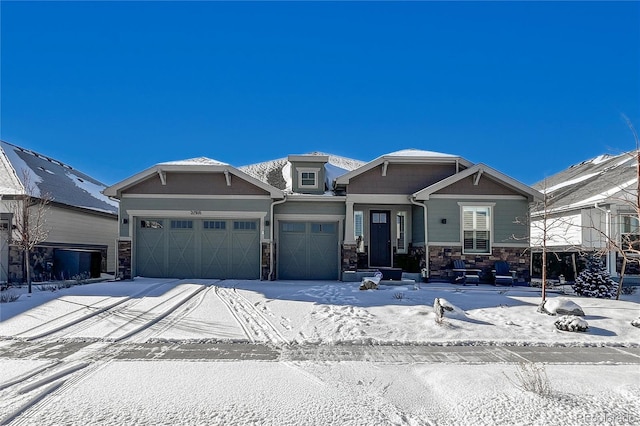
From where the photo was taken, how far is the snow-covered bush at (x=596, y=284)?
11.8 meters

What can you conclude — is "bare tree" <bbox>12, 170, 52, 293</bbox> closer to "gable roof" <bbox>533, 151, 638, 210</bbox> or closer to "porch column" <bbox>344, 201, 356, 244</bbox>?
"porch column" <bbox>344, 201, 356, 244</bbox>

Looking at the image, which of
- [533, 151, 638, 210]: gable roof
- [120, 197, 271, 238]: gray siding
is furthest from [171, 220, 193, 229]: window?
[533, 151, 638, 210]: gable roof

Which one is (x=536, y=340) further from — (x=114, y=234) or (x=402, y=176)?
(x=114, y=234)

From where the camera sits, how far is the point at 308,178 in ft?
52.2

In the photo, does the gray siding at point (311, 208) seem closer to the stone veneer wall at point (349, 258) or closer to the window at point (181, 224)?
the stone veneer wall at point (349, 258)

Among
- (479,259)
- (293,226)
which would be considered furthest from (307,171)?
(479,259)

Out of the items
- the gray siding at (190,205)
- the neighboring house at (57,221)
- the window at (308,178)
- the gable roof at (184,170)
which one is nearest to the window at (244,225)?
the gray siding at (190,205)

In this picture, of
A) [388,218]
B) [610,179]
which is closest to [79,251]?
[388,218]

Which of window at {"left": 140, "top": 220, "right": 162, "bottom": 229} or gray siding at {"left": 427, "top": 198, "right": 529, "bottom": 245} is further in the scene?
window at {"left": 140, "top": 220, "right": 162, "bottom": 229}

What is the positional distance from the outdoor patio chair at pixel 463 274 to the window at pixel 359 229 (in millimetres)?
3702

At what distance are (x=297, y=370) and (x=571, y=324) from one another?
6.07 m

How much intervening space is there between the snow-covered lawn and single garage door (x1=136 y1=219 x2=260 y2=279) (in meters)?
4.21

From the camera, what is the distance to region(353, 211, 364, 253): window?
1606cm

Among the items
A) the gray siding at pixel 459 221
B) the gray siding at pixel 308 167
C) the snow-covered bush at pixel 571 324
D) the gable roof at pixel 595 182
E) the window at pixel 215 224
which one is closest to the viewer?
the snow-covered bush at pixel 571 324
